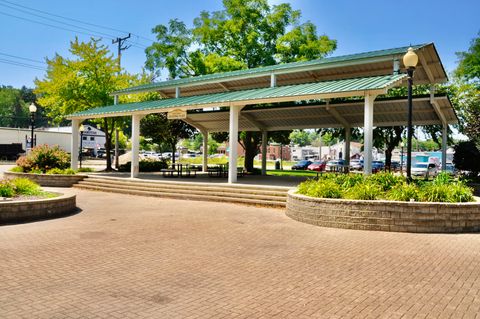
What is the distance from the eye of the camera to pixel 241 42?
98.6 ft

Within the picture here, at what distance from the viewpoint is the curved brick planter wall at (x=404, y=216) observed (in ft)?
29.9

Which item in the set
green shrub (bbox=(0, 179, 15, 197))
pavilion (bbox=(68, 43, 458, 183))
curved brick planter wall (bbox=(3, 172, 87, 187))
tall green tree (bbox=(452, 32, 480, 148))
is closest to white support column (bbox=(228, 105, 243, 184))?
pavilion (bbox=(68, 43, 458, 183))

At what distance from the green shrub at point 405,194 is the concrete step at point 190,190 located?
13.0 ft

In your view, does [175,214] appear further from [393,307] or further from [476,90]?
[476,90]

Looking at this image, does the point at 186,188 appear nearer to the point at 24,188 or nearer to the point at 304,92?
the point at 24,188

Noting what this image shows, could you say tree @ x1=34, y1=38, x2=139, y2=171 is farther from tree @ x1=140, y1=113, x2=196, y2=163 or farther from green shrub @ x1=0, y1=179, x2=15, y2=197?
green shrub @ x1=0, y1=179, x2=15, y2=197

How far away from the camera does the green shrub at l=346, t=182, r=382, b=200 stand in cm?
988

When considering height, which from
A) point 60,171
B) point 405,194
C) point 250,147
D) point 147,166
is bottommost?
point 405,194

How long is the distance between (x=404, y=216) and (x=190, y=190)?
8.97 m

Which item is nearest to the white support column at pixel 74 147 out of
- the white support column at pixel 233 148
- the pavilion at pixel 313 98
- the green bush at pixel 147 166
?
the pavilion at pixel 313 98

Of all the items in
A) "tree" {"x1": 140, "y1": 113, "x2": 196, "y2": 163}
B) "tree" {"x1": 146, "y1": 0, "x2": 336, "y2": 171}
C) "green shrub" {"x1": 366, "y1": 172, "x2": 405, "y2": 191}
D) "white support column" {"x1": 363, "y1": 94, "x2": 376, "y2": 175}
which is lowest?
"green shrub" {"x1": 366, "y1": 172, "x2": 405, "y2": 191}

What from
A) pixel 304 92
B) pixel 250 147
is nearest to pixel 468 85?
pixel 250 147

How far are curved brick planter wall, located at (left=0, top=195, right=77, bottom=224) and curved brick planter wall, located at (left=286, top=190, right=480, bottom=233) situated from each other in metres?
7.73

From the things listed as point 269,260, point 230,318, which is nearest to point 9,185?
point 269,260
